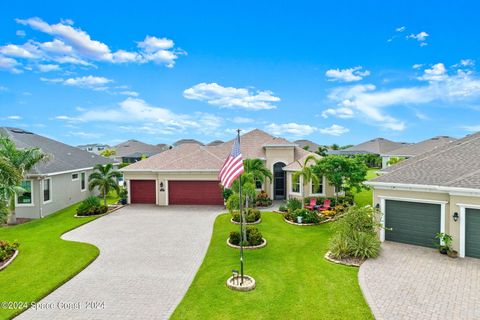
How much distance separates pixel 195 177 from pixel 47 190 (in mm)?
11249

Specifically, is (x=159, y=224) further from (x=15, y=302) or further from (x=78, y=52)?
(x=78, y=52)

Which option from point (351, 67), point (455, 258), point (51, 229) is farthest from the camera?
point (351, 67)

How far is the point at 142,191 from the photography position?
2458 centimetres

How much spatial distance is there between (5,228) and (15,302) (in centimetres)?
1235

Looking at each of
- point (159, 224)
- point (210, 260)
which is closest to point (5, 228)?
point (159, 224)

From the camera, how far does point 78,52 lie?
19094 mm

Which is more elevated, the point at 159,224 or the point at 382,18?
the point at 382,18

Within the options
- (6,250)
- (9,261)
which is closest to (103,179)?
(6,250)

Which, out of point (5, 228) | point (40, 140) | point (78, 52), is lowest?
point (5, 228)

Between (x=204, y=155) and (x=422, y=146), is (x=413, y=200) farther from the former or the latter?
(x=422, y=146)

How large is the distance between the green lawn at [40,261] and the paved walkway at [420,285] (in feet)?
36.0

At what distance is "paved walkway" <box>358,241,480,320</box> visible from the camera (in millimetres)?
7895

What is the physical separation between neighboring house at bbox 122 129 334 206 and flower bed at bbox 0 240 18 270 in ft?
37.3

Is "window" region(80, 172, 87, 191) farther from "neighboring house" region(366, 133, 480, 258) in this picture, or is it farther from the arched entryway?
Result: "neighboring house" region(366, 133, 480, 258)
